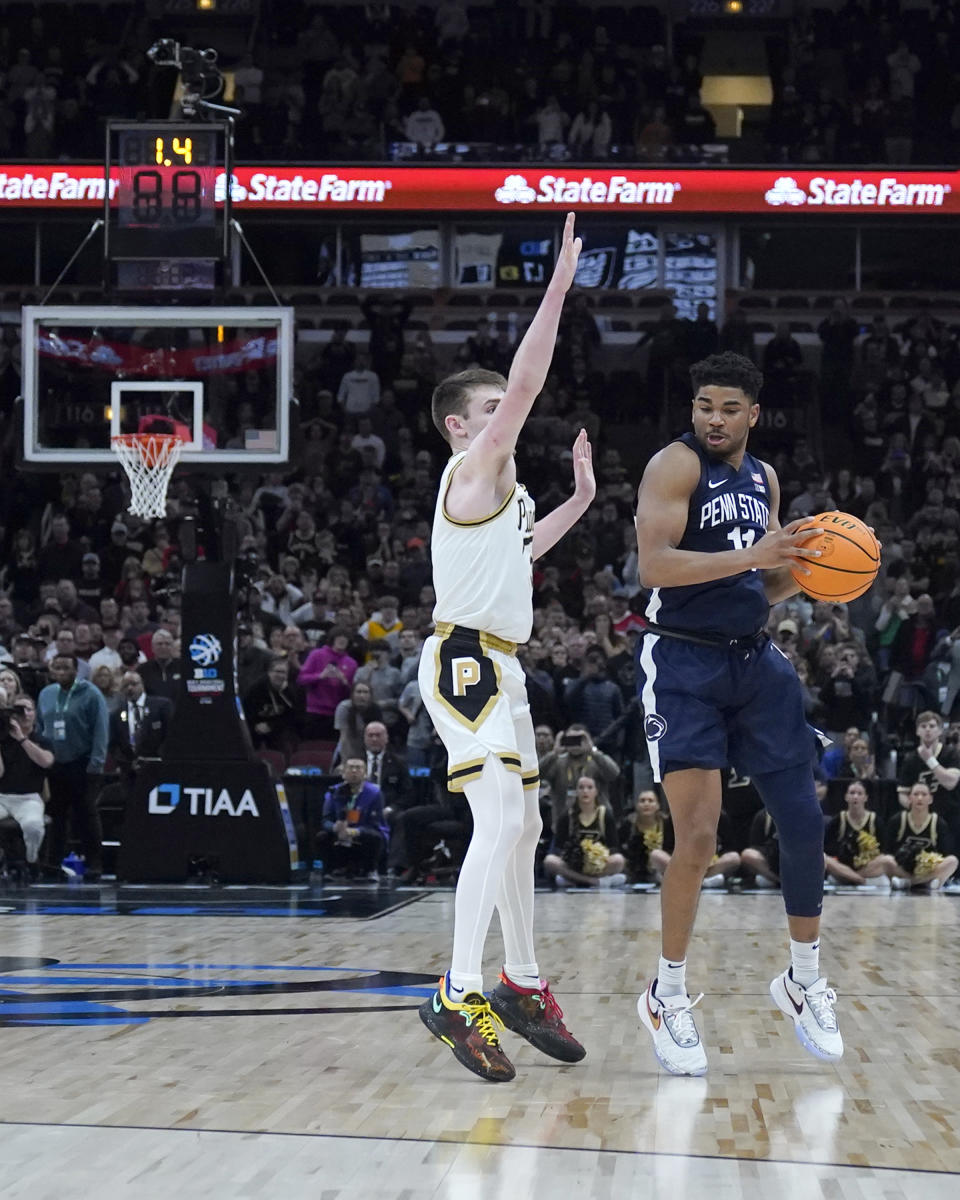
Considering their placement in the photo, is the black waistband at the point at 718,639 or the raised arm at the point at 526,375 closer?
the raised arm at the point at 526,375

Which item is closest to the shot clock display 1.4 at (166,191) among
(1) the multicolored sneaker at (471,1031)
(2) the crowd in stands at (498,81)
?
(1) the multicolored sneaker at (471,1031)

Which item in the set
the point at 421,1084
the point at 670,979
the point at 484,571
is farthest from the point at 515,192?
the point at 421,1084

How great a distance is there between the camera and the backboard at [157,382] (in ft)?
42.0

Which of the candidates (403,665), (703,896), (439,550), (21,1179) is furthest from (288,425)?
(21,1179)

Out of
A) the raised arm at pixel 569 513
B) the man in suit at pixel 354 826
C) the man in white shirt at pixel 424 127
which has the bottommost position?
the man in suit at pixel 354 826

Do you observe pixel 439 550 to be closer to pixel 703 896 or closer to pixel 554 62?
pixel 703 896

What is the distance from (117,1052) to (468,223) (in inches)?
805

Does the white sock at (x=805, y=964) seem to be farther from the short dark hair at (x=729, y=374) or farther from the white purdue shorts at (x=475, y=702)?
the short dark hair at (x=729, y=374)

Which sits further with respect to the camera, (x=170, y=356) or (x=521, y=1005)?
(x=170, y=356)

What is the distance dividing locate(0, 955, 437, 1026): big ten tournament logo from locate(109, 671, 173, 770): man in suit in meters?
6.27

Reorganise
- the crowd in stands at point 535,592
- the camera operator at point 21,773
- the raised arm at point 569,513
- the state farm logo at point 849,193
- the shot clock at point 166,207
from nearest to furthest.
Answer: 1. the raised arm at point 569,513
2. the shot clock at point 166,207
3. the camera operator at point 21,773
4. the crowd in stands at point 535,592
5. the state farm logo at point 849,193

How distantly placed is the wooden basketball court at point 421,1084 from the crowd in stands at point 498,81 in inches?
663

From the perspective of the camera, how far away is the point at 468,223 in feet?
80.0

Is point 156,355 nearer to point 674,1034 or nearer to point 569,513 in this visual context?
point 569,513
